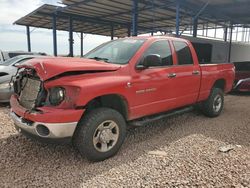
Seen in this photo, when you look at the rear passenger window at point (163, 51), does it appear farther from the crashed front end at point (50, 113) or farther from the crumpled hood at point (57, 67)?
the crashed front end at point (50, 113)

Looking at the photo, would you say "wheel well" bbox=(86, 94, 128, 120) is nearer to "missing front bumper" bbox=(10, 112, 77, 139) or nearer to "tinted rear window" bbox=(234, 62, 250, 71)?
"missing front bumper" bbox=(10, 112, 77, 139)

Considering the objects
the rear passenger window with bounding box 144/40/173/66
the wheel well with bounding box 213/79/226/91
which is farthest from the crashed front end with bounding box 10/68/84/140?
the wheel well with bounding box 213/79/226/91

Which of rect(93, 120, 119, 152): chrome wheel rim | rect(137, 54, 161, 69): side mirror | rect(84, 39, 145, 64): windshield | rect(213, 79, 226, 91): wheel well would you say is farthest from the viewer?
rect(213, 79, 226, 91): wheel well

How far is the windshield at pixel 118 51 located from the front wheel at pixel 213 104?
2509 mm

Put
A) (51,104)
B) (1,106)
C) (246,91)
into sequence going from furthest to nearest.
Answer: (246,91), (1,106), (51,104)

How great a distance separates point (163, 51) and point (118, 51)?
88 centimetres

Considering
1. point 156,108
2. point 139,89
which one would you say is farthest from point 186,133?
point 139,89

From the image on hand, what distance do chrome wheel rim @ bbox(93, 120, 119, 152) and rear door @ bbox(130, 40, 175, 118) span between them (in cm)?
47

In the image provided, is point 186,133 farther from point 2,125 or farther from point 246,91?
point 246,91

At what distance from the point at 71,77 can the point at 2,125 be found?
8.82 feet

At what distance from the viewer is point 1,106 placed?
21.6ft

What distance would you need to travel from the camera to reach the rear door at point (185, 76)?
464 cm

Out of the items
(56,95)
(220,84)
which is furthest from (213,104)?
(56,95)

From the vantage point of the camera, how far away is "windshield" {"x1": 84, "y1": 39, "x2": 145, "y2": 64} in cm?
398
